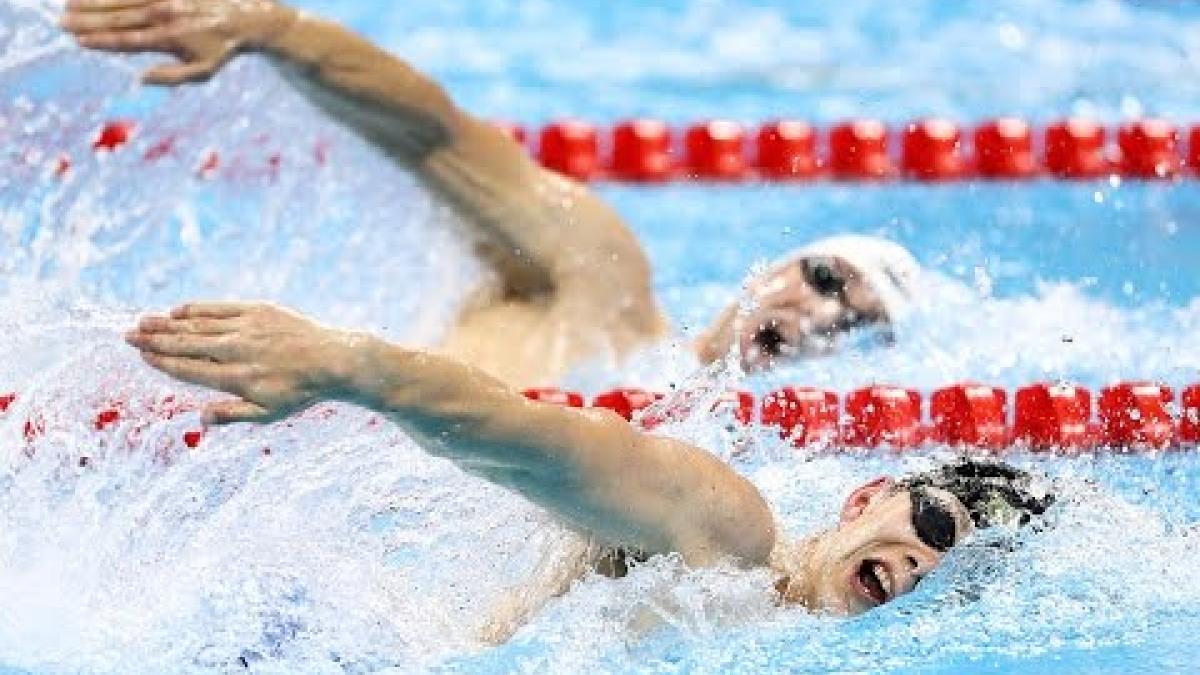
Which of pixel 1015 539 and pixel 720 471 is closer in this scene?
pixel 720 471

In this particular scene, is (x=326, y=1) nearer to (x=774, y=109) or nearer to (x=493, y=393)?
(x=774, y=109)

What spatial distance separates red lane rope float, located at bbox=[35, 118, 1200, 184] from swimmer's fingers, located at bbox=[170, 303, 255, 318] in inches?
113

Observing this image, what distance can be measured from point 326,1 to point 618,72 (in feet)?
3.35

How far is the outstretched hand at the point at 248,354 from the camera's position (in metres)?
1.80

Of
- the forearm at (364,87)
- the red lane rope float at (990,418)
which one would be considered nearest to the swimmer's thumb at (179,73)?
the forearm at (364,87)

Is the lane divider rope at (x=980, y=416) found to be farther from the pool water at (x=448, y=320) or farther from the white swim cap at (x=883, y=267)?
the white swim cap at (x=883, y=267)

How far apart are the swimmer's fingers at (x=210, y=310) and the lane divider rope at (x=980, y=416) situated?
1.59 meters

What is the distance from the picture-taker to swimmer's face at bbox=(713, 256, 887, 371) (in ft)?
10.9

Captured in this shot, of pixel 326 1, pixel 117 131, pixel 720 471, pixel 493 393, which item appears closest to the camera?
pixel 493 393

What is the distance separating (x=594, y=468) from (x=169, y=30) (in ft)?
3.03

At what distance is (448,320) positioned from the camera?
354 cm

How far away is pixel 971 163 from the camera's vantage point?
474 centimetres

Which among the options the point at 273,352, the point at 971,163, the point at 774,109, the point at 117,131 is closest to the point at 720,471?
the point at 273,352

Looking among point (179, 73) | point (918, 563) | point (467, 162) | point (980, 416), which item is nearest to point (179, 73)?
point (179, 73)
